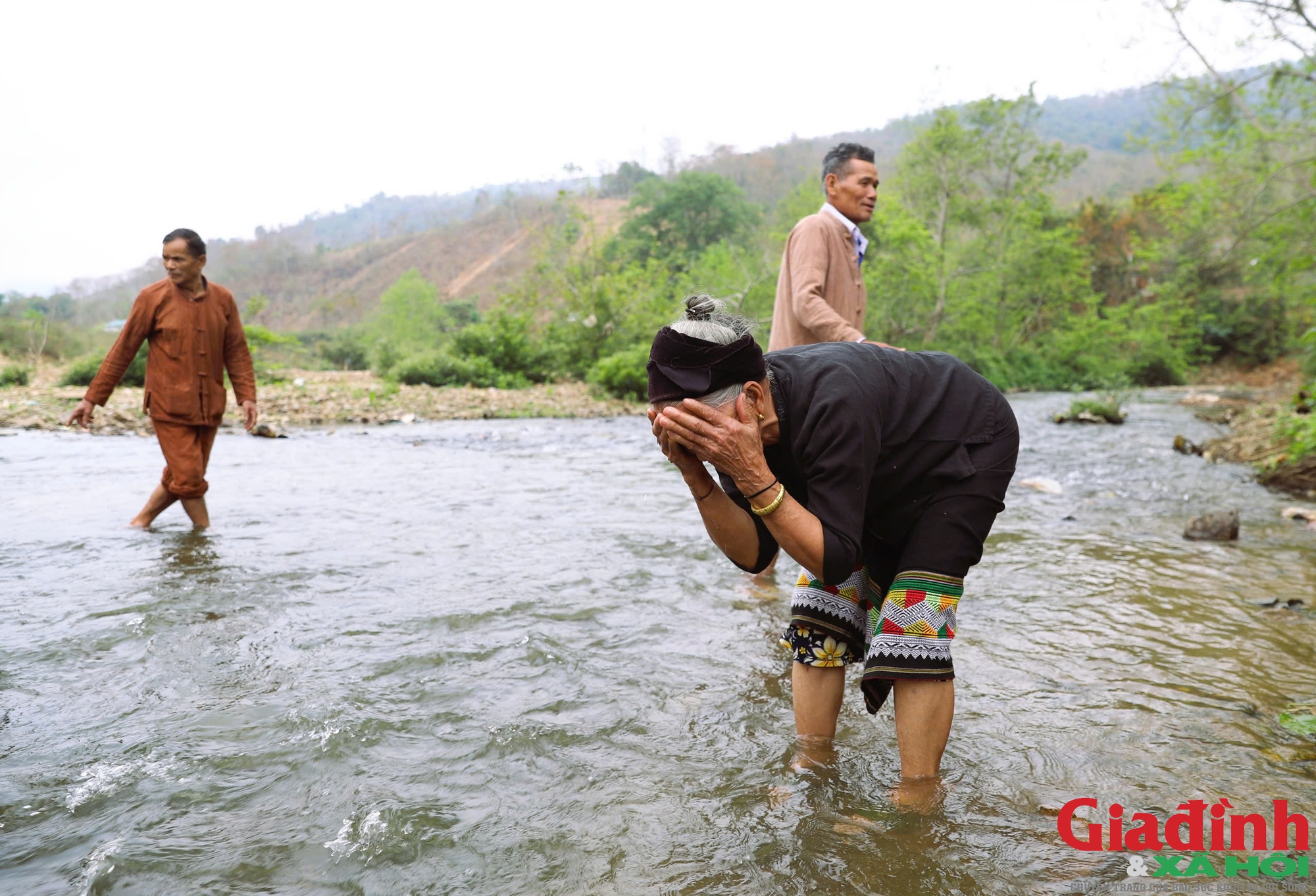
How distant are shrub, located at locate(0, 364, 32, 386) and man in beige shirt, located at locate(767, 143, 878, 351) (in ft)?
58.7

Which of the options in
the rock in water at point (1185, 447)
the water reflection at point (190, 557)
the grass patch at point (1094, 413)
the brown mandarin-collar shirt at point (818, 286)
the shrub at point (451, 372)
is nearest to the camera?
the brown mandarin-collar shirt at point (818, 286)

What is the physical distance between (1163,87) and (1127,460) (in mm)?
5817

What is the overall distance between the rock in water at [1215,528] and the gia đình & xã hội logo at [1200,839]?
399 cm

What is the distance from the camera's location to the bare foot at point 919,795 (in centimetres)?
227

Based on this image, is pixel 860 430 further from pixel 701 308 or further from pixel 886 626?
pixel 886 626

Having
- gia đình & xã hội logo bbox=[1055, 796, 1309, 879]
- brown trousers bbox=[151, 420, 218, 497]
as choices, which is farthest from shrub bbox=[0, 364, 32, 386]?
gia đình & xã hội logo bbox=[1055, 796, 1309, 879]

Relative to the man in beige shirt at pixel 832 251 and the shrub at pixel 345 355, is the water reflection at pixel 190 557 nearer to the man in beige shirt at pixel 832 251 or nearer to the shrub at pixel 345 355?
the man in beige shirt at pixel 832 251

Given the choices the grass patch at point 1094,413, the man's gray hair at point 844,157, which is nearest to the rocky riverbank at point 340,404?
the grass patch at point 1094,413

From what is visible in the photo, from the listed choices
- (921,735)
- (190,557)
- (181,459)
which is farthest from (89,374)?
(921,735)

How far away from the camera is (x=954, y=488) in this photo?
2.20 meters

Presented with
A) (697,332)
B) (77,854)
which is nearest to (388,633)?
(77,854)

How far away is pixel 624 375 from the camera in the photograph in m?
18.2

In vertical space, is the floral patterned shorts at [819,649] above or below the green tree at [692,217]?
below

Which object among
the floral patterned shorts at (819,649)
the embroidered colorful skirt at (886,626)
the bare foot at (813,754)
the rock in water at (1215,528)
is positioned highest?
the embroidered colorful skirt at (886,626)
